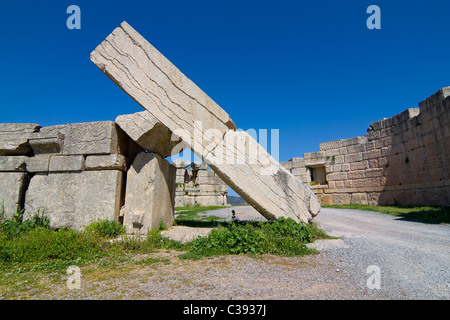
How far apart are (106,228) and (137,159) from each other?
4.86ft

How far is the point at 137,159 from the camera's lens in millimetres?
5453

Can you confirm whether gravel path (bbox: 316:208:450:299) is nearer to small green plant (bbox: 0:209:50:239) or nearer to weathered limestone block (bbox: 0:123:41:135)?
small green plant (bbox: 0:209:50:239)

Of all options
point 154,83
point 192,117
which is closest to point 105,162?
point 154,83

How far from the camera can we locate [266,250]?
412cm

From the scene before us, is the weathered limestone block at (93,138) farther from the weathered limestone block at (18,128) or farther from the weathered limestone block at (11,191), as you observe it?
the weathered limestone block at (11,191)

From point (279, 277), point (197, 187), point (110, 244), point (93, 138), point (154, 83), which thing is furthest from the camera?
point (197, 187)

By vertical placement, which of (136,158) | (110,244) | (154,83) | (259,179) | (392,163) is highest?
(154,83)

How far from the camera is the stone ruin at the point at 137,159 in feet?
16.4

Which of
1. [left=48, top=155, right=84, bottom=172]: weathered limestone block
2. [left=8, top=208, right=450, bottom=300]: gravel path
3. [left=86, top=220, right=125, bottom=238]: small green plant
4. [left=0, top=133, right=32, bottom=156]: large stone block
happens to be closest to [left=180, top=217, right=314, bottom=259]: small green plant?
[left=8, top=208, right=450, bottom=300]: gravel path

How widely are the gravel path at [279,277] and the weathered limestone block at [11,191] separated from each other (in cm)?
333

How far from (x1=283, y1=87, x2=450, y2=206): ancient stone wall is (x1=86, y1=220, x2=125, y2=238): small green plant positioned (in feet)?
36.7

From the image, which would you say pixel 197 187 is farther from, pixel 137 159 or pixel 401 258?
pixel 401 258

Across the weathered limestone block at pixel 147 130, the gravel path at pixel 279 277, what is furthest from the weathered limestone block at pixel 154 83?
the gravel path at pixel 279 277

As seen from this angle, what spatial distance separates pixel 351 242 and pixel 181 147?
3.88 m
